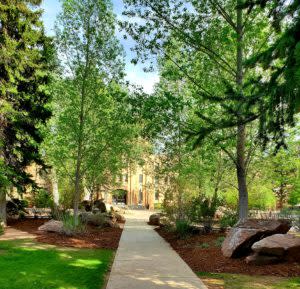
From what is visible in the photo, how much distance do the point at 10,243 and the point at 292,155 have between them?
1531cm

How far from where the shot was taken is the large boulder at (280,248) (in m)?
9.18

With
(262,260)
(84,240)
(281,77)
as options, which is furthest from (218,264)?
(84,240)

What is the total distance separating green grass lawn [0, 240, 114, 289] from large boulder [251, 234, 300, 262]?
3992mm

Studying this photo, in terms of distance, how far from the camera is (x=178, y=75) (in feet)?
44.7

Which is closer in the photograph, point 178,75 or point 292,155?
point 178,75

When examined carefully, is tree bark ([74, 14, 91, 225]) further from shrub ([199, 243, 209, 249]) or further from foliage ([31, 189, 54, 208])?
foliage ([31, 189, 54, 208])

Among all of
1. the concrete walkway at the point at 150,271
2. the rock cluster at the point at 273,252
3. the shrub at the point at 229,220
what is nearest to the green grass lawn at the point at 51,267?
the concrete walkway at the point at 150,271

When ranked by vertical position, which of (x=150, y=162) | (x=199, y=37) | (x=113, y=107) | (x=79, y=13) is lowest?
(x=150, y=162)

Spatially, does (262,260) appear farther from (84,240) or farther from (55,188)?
(55,188)

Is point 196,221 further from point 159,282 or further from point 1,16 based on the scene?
point 1,16

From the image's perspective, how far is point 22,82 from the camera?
19.2 m

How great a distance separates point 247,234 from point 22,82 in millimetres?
14503

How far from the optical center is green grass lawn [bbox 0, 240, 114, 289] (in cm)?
740

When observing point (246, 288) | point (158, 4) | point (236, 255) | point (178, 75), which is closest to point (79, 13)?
point (158, 4)
